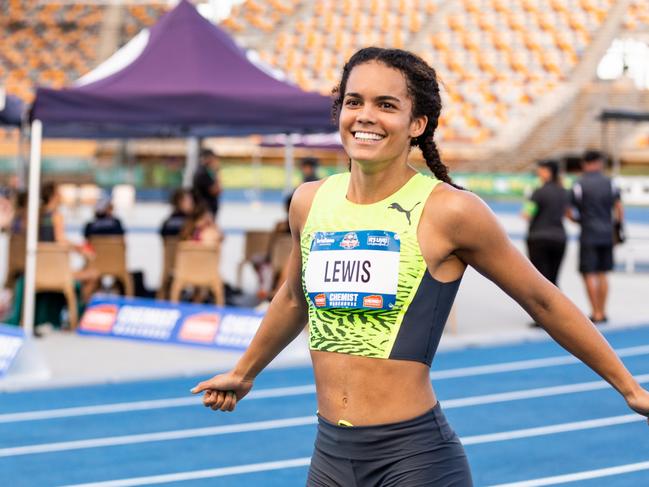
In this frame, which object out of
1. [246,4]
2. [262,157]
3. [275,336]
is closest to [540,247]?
[275,336]

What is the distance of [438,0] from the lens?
50625 mm

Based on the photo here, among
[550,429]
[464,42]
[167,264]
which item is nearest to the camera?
[550,429]

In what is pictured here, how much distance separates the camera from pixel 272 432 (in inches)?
313

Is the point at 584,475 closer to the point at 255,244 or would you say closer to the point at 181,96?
the point at 181,96

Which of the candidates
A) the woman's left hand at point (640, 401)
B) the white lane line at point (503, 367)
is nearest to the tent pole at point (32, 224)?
the white lane line at point (503, 367)

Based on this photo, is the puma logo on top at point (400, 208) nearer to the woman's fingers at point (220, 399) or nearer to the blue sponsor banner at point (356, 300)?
the blue sponsor banner at point (356, 300)

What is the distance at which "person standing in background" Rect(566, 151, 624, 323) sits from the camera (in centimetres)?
1294

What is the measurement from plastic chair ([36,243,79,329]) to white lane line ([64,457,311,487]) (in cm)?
540

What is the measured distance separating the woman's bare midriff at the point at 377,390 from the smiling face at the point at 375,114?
51 centimetres

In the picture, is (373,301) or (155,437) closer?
(373,301)

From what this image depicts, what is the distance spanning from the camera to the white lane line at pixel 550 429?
7766 mm

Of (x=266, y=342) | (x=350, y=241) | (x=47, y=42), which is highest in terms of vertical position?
(x=350, y=241)

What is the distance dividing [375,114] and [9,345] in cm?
718

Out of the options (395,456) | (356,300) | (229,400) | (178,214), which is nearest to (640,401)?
(395,456)
